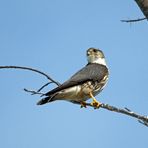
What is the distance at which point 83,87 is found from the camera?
249 inches

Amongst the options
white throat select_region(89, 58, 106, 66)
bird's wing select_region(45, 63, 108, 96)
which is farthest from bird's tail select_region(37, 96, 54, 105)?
white throat select_region(89, 58, 106, 66)

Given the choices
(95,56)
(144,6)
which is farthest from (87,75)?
(144,6)

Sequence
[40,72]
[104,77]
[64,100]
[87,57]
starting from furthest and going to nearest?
1. [87,57]
2. [104,77]
3. [64,100]
4. [40,72]

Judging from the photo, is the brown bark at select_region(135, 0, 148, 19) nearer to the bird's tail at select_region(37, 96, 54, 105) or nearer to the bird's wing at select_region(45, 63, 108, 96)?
the bird's tail at select_region(37, 96, 54, 105)

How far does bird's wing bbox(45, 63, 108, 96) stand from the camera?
245 inches

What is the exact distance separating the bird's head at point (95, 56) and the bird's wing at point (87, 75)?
52 centimetres

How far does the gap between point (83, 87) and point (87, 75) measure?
432mm

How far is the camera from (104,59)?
820 centimetres

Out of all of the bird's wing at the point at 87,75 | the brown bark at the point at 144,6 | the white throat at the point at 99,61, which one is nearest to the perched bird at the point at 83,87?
the bird's wing at the point at 87,75

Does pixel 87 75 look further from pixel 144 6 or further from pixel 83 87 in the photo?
pixel 144 6

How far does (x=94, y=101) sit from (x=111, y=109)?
2459mm

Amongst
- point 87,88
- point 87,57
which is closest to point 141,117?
point 87,88

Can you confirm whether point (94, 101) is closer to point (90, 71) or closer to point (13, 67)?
point (90, 71)

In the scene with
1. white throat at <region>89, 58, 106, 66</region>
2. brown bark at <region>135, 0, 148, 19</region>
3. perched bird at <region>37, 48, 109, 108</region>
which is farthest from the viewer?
white throat at <region>89, 58, 106, 66</region>
